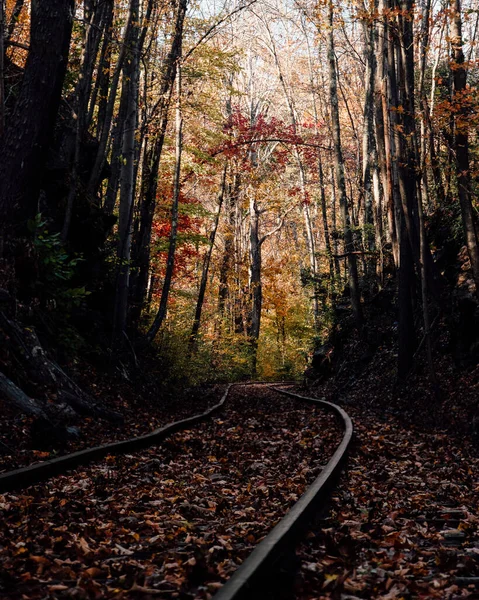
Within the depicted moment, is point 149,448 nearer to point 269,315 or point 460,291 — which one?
point 460,291

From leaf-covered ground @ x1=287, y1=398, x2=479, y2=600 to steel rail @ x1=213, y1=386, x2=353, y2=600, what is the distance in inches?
5.0

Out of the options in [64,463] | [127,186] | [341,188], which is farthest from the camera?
[341,188]

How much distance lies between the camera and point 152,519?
4.92 m

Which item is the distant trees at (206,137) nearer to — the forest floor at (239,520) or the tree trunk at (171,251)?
the tree trunk at (171,251)

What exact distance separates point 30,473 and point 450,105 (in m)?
9.45

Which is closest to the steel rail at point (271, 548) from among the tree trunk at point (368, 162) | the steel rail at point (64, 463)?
the steel rail at point (64, 463)

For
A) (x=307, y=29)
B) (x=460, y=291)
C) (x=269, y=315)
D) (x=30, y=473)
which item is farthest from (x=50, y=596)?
(x=269, y=315)

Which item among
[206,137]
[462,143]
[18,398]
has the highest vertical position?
[206,137]

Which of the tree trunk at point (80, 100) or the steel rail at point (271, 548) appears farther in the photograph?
the tree trunk at point (80, 100)

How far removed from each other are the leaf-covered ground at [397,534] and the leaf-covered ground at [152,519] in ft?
1.62

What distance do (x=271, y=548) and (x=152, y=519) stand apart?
5.48 feet

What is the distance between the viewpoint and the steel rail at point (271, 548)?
294cm

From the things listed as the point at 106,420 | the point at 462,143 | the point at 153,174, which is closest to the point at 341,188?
the point at 153,174

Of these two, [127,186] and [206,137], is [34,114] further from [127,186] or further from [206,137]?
[206,137]
